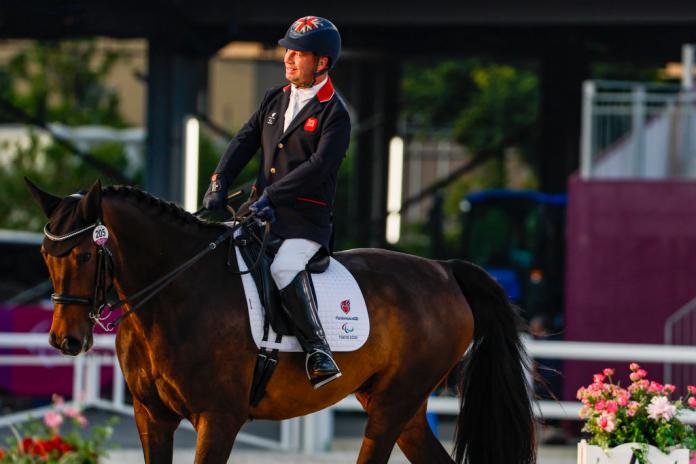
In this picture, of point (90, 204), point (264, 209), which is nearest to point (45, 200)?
point (90, 204)

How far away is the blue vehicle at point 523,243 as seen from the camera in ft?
63.8

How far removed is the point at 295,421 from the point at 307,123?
5794mm

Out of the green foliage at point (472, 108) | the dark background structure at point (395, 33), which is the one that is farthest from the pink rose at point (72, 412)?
the green foliage at point (472, 108)

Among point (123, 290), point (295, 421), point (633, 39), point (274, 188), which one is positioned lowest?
point (295, 421)

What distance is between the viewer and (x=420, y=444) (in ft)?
24.2

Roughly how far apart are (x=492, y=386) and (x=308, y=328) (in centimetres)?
142

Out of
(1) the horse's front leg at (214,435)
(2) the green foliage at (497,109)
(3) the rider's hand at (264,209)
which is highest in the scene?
(2) the green foliage at (497,109)

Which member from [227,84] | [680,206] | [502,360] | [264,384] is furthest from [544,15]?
[227,84]

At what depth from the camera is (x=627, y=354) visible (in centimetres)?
1159

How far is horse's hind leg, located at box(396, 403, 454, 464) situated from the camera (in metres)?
7.35

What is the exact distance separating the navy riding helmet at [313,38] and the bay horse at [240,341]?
0.95 metres

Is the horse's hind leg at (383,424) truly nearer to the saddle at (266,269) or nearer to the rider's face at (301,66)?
the saddle at (266,269)

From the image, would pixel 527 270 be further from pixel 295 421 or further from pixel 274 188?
pixel 274 188

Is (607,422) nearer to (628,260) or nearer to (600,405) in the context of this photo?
(600,405)
